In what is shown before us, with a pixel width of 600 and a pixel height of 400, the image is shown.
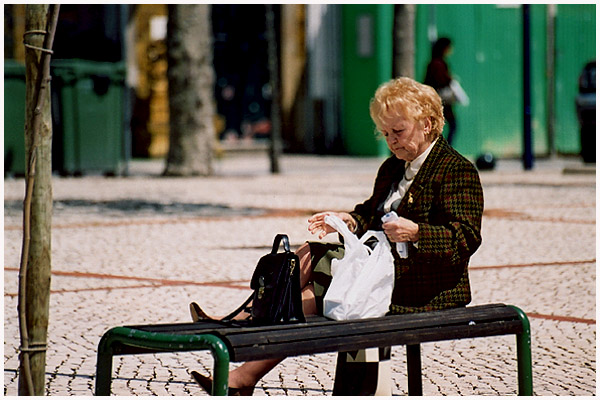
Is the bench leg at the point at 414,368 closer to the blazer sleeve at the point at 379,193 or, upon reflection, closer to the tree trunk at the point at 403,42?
the blazer sleeve at the point at 379,193

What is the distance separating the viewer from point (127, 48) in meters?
21.8

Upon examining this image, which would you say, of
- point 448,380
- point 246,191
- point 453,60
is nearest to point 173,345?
point 448,380

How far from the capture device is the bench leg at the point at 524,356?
3.77m

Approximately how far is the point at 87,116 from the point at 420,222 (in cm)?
1397

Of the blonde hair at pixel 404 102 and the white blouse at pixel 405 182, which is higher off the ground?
the blonde hair at pixel 404 102

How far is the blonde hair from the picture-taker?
3.75m

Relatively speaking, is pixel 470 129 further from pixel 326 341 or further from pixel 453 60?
pixel 326 341

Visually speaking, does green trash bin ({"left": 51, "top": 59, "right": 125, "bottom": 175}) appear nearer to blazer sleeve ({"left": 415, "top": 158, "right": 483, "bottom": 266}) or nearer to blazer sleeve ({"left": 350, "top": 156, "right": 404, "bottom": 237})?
blazer sleeve ({"left": 350, "top": 156, "right": 404, "bottom": 237})

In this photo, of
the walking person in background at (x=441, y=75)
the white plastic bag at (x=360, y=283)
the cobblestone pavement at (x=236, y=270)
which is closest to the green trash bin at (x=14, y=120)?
the cobblestone pavement at (x=236, y=270)

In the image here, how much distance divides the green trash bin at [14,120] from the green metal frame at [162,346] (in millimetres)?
13242

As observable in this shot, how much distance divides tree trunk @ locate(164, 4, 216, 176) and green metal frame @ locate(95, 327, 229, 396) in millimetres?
12999

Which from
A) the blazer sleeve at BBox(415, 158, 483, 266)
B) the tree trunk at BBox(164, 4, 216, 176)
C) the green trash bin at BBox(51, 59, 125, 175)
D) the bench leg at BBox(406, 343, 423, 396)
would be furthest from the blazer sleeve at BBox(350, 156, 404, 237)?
the green trash bin at BBox(51, 59, 125, 175)

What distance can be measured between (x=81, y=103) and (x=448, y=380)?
43.3 feet

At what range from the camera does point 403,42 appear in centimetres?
1166
